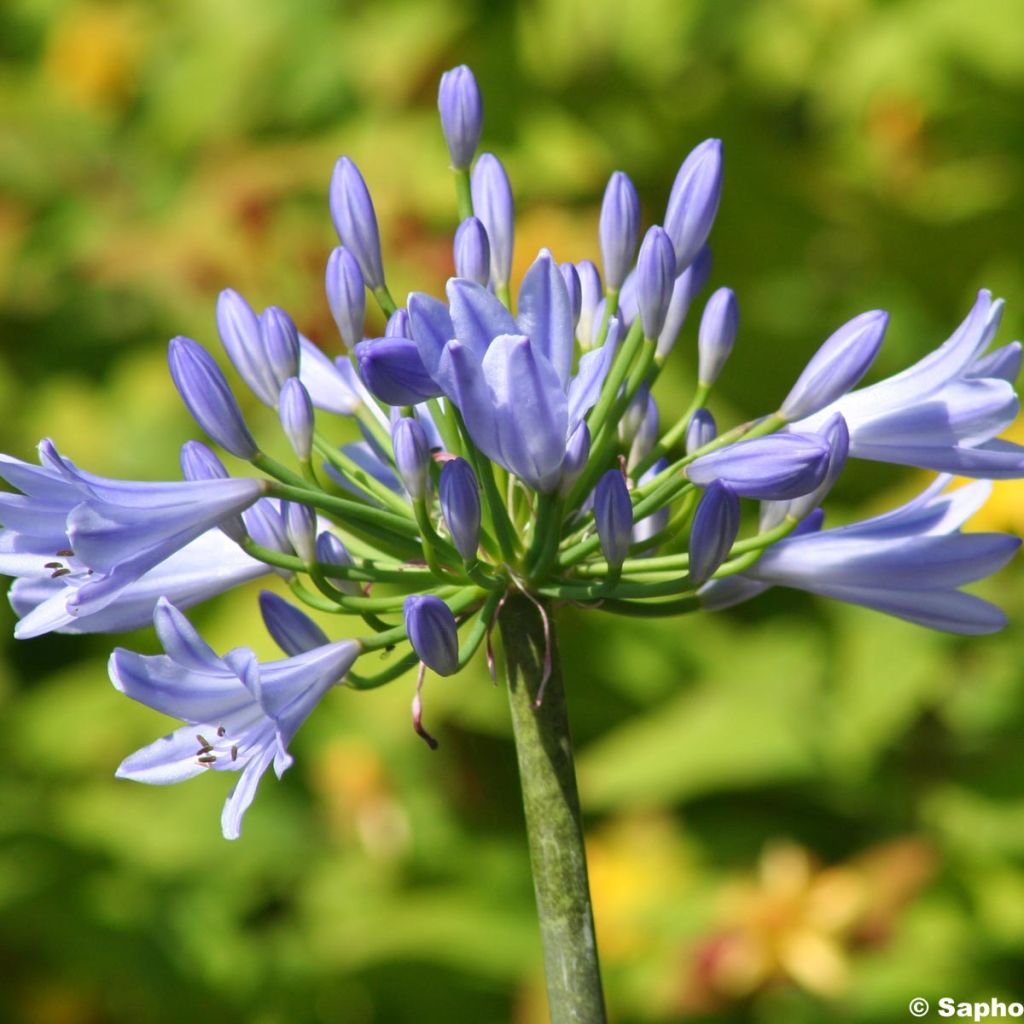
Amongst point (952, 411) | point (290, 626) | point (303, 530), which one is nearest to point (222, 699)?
point (290, 626)

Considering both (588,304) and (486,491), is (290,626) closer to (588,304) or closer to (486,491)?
(486,491)

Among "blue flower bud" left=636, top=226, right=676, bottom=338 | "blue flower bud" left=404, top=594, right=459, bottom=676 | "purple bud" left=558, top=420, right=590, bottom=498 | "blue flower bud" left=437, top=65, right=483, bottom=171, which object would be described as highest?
"blue flower bud" left=437, top=65, right=483, bottom=171

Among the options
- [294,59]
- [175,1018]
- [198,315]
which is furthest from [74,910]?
[294,59]

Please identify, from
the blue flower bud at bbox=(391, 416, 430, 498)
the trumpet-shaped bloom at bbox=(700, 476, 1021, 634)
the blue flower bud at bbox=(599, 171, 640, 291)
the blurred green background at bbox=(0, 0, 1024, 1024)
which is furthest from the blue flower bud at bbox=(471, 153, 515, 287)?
the blurred green background at bbox=(0, 0, 1024, 1024)

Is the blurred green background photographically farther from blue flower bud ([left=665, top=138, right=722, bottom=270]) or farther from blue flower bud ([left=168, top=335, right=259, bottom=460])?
blue flower bud ([left=168, top=335, right=259, bottom=460])

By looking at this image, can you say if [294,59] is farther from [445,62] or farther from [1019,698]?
[1019,698]

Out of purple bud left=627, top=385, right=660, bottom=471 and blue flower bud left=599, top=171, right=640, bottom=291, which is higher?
blue flower bud left=599, top=171, right=640, bottom=291

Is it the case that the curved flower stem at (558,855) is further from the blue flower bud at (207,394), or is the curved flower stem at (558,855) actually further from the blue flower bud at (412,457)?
the blue flower bud at (207,394)
